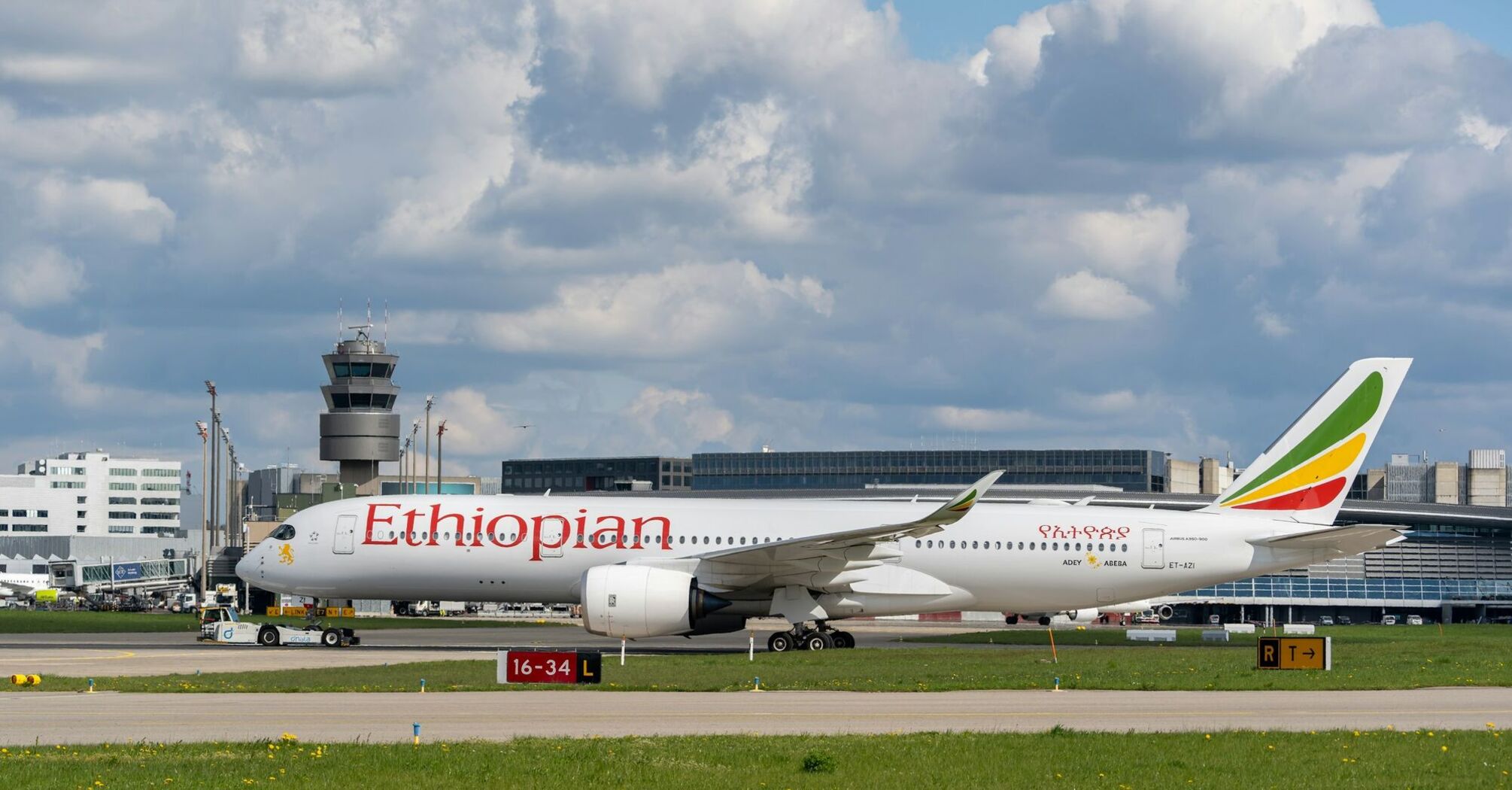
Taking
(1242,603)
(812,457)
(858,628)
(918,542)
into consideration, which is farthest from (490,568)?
(812,457)

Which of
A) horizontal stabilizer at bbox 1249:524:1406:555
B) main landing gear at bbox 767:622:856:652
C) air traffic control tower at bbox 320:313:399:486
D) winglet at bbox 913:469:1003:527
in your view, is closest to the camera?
winglet at bbox 913:469:1003:527

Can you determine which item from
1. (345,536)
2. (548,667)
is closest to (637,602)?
(345,536)

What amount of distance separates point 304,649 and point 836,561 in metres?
14.3

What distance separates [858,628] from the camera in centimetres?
6388

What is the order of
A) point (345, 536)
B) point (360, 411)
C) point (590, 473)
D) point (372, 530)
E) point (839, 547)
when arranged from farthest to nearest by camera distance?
point (590, 473) → point (360, 411) → point (345, 536) → point (372, 530) → point (839, 547)

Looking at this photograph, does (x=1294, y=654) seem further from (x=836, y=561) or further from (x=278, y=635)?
(x=278, y=635)

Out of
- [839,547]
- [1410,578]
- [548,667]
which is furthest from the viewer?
[1410,578]

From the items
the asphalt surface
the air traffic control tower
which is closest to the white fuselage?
the asphalt surface

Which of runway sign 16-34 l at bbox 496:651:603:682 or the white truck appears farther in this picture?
the white truck

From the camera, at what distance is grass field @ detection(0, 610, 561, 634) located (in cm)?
5591

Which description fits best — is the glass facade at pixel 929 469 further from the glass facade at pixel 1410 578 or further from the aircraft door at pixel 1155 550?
the aircraft door at pixel 1155 550

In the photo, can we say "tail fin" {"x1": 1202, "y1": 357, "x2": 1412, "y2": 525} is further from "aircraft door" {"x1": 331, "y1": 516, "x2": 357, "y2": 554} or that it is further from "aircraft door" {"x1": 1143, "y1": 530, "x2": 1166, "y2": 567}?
"aircraft door" {"x1": 331, "y1": 516, "x2": 357, "y2": 554}

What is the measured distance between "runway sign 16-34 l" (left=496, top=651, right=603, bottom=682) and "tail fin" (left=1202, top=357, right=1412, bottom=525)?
23.0m

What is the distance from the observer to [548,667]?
93.9ft
